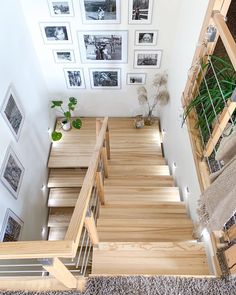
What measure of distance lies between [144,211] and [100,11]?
8.61 feet

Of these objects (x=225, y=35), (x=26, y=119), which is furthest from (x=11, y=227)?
(x=225, y=35)

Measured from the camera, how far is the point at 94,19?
349 cm

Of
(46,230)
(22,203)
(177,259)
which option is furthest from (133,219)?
(46,230)

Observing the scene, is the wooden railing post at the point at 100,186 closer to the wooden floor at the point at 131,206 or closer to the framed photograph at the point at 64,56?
the wooden floor at the point at 131,206

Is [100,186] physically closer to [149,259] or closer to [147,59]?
[149,259]

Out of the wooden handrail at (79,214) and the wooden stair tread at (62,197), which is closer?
the wooden handrail at (79,214)

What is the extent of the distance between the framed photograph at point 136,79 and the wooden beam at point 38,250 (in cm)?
356

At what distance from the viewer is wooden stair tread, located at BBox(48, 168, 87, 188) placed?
14.2ft

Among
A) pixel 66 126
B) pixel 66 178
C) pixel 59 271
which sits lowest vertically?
pixel 59 271

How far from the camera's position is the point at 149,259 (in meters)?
2.02

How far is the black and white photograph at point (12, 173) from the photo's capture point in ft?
9.18

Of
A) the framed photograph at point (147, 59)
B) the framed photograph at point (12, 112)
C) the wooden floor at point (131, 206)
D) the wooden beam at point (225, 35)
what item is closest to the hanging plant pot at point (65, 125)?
the wooden floor at point (131, 206)

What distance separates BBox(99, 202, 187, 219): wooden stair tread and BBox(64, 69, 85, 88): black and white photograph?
241 cm

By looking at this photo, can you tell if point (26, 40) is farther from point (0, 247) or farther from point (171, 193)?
point (0, 247)
